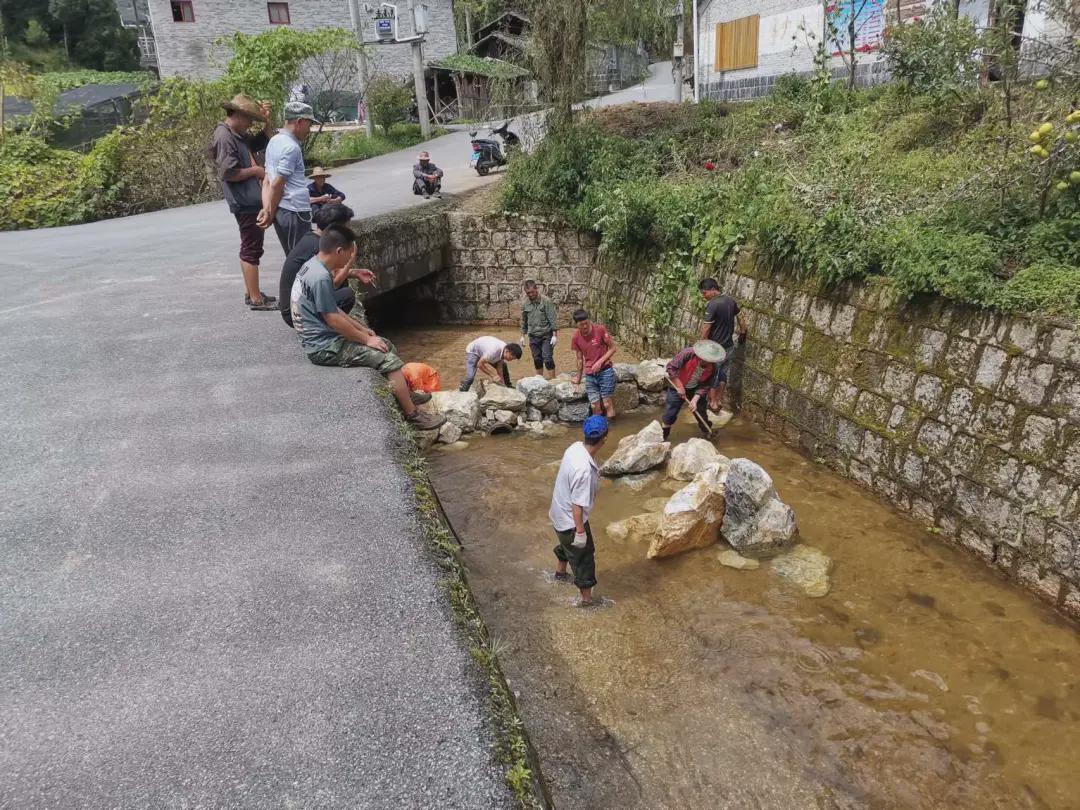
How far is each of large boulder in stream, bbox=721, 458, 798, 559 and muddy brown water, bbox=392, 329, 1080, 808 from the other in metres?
0.22

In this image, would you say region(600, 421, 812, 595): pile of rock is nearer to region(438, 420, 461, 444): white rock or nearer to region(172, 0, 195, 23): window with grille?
region(438, 420, 461, 444): white rock

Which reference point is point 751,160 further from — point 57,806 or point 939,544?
point 57,806

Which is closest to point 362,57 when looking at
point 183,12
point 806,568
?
point 183,12

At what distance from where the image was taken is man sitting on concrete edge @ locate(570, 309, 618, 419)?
27.3ft

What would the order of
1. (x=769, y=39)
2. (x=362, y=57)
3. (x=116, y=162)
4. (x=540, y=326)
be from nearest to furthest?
(x=540, y=326) → (x=116, y=162) → (x=769, y=39) → (x=362, y=57)

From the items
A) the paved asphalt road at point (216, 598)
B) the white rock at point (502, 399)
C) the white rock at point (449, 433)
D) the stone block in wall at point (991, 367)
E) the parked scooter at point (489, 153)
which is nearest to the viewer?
the paved asphalt road at point (216, 598)

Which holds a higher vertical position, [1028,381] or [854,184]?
[854,184]

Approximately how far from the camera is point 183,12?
29.7m

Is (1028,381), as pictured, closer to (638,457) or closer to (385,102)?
(638,457)

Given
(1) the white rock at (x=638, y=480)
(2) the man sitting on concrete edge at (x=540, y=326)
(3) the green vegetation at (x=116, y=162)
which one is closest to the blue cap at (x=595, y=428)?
(1) the white rock at (x=638, y=480)

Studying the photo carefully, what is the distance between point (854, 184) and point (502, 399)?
4.54 m

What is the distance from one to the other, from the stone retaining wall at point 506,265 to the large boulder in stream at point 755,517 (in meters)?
7.56

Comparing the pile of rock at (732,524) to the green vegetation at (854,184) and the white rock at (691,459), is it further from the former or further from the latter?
the green vegetation at (854,184)

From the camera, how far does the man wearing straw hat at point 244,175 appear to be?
21.0 feet
